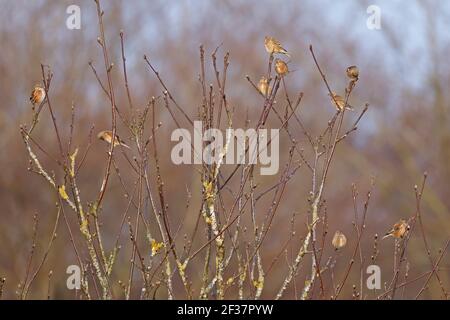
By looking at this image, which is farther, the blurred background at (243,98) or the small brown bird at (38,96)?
the blurred background at (243,98)

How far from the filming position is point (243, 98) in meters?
13.3

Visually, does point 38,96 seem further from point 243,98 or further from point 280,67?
point 243,98

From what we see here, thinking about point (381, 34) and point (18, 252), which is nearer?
point (18, 252)

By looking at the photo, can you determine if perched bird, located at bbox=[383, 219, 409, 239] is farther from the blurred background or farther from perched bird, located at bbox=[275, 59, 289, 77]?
the blurred background

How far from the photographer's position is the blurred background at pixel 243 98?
480 inches

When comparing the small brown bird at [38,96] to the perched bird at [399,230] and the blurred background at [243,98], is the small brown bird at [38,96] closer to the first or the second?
the perched bird at [399,230]

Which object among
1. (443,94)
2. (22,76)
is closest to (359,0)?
(443,94)

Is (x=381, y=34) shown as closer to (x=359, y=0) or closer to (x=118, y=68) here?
(x=359, y=0)

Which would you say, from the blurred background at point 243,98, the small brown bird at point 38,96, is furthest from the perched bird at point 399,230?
the blurred background at point 243,98

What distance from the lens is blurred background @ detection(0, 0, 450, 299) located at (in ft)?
40.0

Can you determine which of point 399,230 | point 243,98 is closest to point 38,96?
point 399,230

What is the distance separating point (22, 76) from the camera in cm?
1252

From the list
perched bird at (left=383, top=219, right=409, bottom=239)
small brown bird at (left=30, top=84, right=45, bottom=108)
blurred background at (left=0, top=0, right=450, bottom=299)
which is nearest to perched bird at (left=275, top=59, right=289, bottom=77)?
perched bird at (left=383, top=219, right=409, bottom=239)

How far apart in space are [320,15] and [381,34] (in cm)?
180
